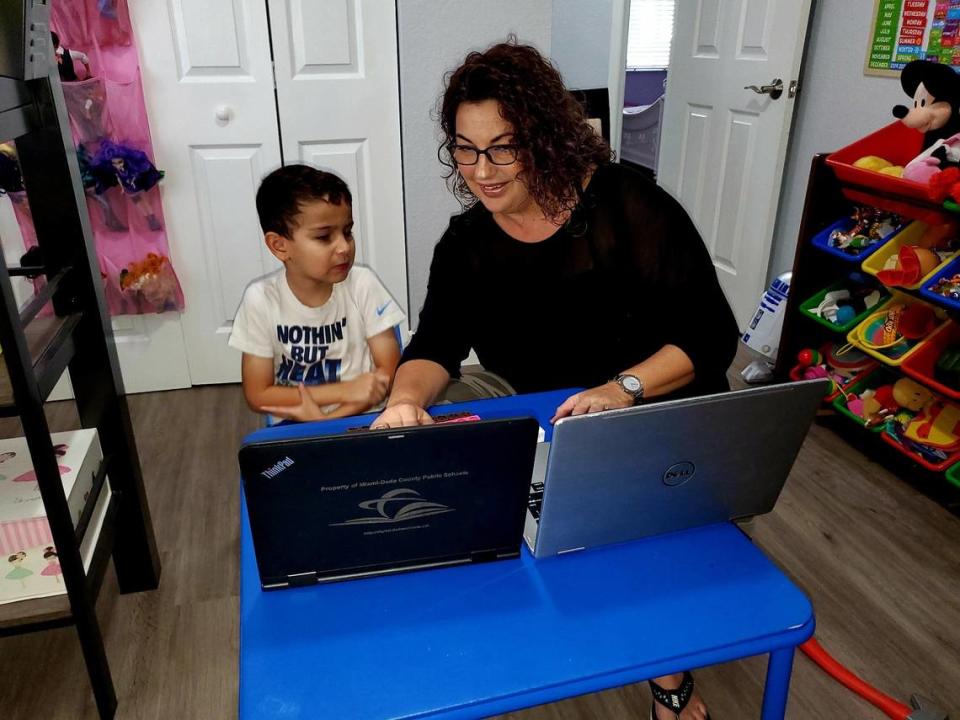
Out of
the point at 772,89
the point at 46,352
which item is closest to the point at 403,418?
the point at 46,352

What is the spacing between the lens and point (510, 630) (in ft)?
2.58

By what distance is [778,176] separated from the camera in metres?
2.76

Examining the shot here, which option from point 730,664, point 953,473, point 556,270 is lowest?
point 730,664

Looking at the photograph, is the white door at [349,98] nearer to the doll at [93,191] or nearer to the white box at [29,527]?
the doll at [93,191]

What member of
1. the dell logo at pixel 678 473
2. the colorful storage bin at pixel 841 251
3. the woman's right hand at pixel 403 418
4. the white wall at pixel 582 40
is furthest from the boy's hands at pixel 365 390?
the white wall at pixel 582 40

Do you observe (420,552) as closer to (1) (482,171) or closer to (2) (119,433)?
(1) (482,171)

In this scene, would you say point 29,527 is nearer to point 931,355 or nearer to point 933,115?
point 931,355

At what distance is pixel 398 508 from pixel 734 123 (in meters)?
2.67

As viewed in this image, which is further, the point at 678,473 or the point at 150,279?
the point at 150,279

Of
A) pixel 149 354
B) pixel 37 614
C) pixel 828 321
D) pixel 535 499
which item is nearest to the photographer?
pixel 535 499

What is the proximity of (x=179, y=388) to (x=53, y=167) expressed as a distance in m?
1.45

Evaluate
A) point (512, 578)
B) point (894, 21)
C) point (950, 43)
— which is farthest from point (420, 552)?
point (894, 21)

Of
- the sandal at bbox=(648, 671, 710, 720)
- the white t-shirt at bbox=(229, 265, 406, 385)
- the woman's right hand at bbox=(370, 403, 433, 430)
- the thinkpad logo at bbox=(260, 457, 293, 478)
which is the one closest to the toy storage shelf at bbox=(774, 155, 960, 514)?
the sandal at bbox=(648, 671, 710, 720)

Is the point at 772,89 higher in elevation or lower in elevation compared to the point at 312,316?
higher
